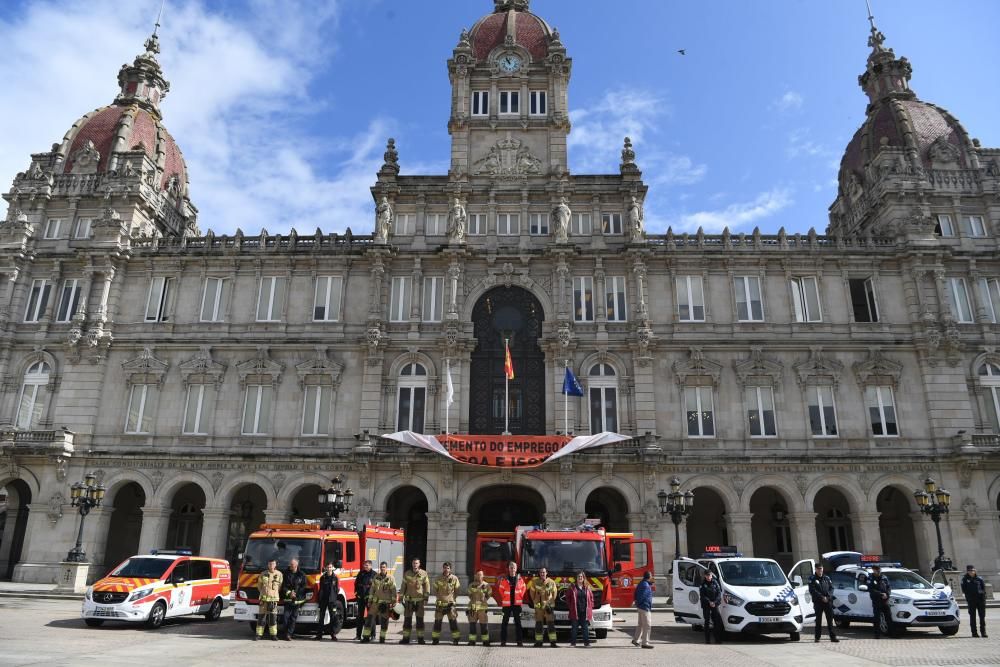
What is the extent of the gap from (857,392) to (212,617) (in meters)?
32.5

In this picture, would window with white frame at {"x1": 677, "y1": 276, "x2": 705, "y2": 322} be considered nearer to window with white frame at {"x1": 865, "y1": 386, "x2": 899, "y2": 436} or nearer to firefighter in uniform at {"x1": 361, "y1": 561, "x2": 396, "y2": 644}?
window with white frame at {"x1": 865, "y1": 386, "x2": 899, "y2": 436}

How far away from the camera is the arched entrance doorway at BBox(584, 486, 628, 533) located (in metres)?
38.3

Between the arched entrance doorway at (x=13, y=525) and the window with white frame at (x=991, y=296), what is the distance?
54280 millimetres

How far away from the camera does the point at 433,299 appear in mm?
39156

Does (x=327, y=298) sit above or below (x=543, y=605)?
above

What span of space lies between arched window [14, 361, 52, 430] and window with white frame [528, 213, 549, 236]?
92.6 feet

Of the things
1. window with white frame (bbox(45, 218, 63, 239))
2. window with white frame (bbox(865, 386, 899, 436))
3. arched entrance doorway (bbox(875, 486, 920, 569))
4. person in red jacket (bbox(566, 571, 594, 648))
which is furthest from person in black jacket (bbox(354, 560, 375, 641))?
window with white frame (bbox(45, 218, 63, 239))

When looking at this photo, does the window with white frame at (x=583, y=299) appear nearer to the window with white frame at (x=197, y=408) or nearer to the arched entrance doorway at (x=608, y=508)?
the arched entrance doorway at (x=608, y=508)

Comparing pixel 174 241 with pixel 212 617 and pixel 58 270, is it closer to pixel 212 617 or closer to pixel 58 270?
pixel 58 270

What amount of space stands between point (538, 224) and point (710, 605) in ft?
83.5

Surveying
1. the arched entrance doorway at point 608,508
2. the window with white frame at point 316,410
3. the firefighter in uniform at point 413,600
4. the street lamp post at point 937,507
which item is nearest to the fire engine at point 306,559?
the firefighter in uniform at point 413,600

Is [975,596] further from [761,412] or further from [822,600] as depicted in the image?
[761,412]

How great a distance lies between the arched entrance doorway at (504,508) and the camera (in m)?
37.7

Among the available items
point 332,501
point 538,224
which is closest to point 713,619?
point 332,501
